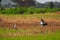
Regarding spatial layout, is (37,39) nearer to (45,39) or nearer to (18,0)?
(45,39)

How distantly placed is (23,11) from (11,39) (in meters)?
31.0

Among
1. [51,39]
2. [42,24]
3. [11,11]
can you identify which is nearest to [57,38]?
[51,39]

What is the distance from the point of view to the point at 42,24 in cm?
1936

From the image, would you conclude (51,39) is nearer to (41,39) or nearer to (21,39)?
(41,39)

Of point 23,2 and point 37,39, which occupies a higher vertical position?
point 37,39

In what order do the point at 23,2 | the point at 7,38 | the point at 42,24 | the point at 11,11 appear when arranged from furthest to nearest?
the point at 23,2, the point at 11,11, the point at 42,24, the point at 7,38

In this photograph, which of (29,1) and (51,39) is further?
(29,1)

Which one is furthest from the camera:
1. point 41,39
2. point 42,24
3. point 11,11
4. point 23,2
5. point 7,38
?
point 23,2

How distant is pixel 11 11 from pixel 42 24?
24.6m

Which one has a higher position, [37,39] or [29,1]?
[37,39]

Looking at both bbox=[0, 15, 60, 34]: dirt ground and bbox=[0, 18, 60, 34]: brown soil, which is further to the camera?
bbox=[0, 15, 60, 34]: dirt ground

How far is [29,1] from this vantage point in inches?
2655

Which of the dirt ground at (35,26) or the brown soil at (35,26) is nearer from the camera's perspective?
→ the brown soil at (35,26)

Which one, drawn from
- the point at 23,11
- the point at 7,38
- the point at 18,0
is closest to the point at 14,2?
the point at 18,0
